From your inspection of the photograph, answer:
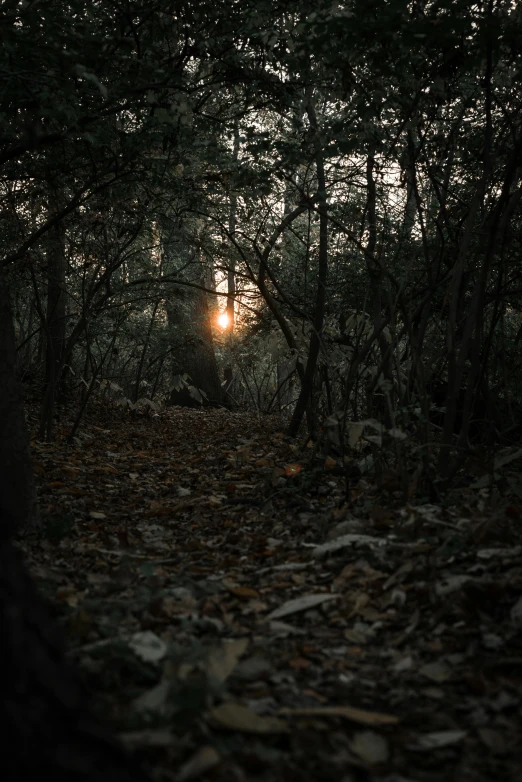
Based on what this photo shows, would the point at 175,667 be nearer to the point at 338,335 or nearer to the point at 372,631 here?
the point at 372,631

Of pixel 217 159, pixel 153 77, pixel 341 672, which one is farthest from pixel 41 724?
pixel 217 159

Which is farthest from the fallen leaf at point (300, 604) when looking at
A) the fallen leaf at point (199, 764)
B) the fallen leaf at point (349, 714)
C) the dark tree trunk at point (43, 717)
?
the dark tree trunk at point (43, 717)

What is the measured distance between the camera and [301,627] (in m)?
2.48

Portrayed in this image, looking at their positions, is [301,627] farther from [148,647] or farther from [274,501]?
[274,501]

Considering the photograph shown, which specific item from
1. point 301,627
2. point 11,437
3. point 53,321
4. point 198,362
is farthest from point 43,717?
point 198,362

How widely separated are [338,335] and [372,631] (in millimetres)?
5038

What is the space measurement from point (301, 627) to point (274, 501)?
2.15 metres

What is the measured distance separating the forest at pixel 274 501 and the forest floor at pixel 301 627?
10 millimetres

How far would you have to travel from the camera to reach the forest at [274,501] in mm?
1505

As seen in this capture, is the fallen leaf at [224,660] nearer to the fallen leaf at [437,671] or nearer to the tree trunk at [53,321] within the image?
the fallen leaf at [437,671]

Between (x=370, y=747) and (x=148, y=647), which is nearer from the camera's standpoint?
(x=370, y=747)

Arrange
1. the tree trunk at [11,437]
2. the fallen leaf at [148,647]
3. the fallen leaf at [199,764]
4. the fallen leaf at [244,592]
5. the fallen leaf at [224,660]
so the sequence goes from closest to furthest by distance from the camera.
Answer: the fallen leaf at [199,764], the fallen leaf at [224,660], the fallen leaf at [148,647], the fallen leaf at [244,592], the tree trunk at [11,437]

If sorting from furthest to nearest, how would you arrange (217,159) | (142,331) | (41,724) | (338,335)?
(142,331) → (338,335) → (217,159) → (41,724)

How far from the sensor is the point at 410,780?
4.72 feet
